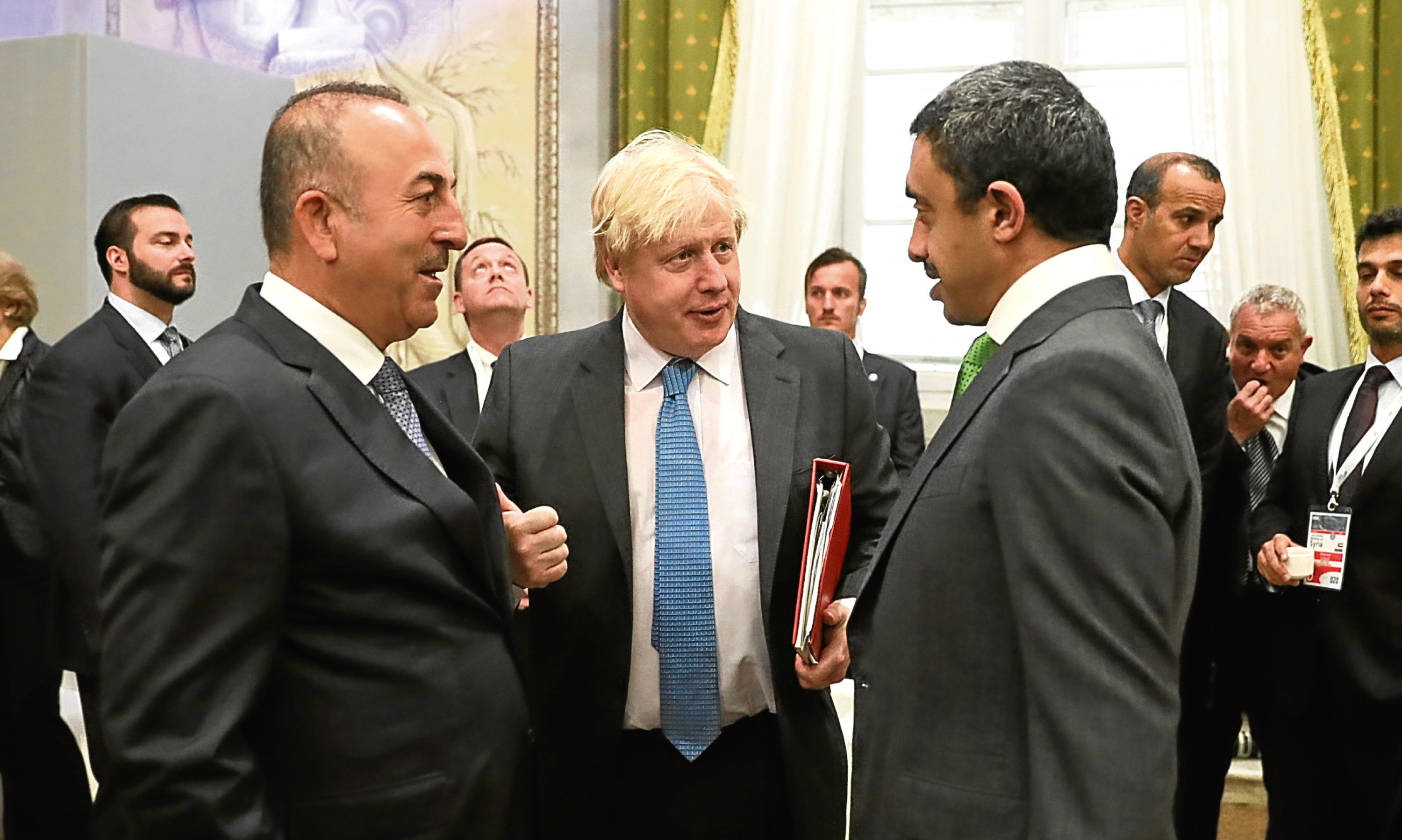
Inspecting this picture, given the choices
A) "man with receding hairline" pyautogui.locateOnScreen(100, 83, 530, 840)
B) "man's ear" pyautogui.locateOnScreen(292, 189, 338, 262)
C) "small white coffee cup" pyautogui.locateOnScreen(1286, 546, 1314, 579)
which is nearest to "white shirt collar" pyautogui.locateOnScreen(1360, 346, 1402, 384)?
"small white coffee cup" pyautogui.locateOnScreen(1286, 546, 1314, 579)

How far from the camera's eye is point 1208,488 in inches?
148

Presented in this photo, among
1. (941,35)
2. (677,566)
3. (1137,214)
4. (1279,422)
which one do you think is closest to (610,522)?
(677,566)

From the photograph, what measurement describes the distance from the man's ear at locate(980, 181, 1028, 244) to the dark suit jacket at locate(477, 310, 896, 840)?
0.78 metres

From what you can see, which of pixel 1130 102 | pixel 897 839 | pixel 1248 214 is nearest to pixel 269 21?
pixel 1130 102

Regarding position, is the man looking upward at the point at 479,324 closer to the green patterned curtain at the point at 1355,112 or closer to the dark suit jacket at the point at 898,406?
the dark suit jacket at the point at 898,406

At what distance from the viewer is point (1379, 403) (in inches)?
136

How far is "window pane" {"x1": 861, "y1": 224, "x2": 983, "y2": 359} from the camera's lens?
635cm

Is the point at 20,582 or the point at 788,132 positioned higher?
the point at 788,132

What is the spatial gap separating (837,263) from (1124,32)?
6.00ft

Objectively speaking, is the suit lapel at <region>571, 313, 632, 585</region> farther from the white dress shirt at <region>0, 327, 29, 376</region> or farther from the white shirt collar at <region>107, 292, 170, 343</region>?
the white dress shirt at <region>0, 327, 29, 376</region>

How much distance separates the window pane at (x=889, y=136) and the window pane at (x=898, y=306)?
106mm

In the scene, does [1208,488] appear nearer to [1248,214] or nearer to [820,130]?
[1248,214]

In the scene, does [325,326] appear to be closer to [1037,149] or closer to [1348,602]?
[1037,149]

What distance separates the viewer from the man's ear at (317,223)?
177 cm
